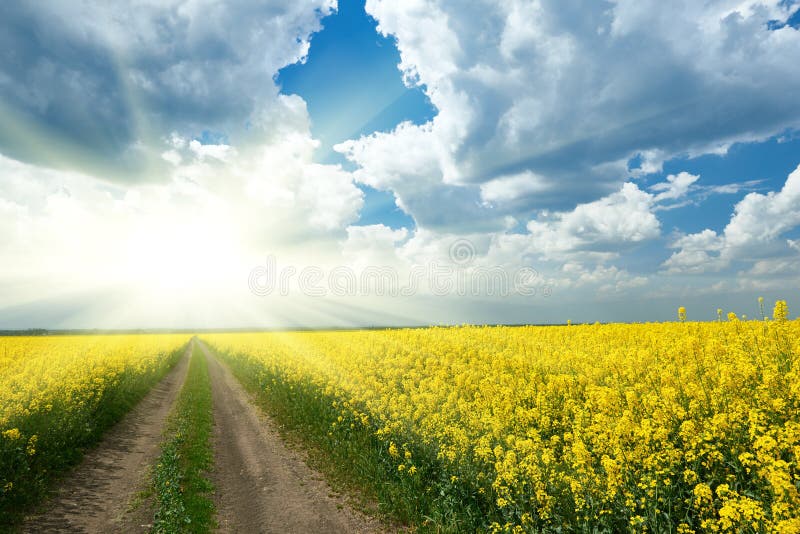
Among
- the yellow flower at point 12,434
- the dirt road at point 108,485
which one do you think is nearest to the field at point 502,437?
the yellow flower at point 12,434

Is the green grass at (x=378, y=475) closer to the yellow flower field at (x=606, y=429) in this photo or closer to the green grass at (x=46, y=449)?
the yellow flower field at (x=606, y=429)

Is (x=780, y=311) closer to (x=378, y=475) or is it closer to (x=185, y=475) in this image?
(x=378, y=475)

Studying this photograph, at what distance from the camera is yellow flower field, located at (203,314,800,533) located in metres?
5.88

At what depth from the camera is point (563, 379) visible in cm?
1083

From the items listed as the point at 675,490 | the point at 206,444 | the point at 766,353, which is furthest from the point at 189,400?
the point at 766,353

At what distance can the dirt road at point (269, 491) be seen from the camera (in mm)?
8795

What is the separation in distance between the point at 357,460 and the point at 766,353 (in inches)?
440

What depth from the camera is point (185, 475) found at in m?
11.3

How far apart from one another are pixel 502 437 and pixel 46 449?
46.4 feet

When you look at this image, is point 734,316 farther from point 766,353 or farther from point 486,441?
point 486,441

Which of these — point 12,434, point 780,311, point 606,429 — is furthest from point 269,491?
point 780,311

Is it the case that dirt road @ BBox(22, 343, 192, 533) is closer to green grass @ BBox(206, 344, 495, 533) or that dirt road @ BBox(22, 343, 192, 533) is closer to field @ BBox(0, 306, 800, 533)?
field @ BBox(0, 306, 800, 533)

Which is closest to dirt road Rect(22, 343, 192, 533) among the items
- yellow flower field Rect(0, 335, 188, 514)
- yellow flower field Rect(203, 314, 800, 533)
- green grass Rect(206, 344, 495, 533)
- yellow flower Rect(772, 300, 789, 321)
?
yellow flower field Rect(0, 335, 188, 514)

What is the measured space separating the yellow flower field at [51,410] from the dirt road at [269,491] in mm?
4601
